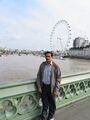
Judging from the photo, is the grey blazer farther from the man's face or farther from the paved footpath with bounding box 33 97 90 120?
the paved footpath with bounding box 33 97 90 120

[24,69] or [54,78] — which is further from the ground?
[54,78]

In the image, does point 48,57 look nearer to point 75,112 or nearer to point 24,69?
point 75,112

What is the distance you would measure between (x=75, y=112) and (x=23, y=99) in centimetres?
164

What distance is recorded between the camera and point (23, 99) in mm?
4984

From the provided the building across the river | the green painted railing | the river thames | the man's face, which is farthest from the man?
the building across the river

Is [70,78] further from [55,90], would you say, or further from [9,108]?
[9,108]

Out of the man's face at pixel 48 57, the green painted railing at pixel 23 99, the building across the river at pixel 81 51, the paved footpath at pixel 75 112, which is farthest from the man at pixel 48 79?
the building across the river at pixel 81 51

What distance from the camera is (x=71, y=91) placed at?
6.85m

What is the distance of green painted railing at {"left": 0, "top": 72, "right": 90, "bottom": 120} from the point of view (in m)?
4.59

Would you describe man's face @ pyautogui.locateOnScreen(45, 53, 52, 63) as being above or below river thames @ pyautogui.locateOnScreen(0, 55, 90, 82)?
above

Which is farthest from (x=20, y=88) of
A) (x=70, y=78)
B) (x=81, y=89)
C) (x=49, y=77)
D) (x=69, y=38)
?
(x=69, y=38)

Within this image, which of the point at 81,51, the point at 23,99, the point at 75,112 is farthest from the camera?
the point at 81,51

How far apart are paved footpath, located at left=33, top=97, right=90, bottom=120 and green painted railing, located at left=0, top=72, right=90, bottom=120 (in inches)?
8.1

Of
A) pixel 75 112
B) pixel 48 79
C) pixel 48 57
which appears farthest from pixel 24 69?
pixel 48 57
